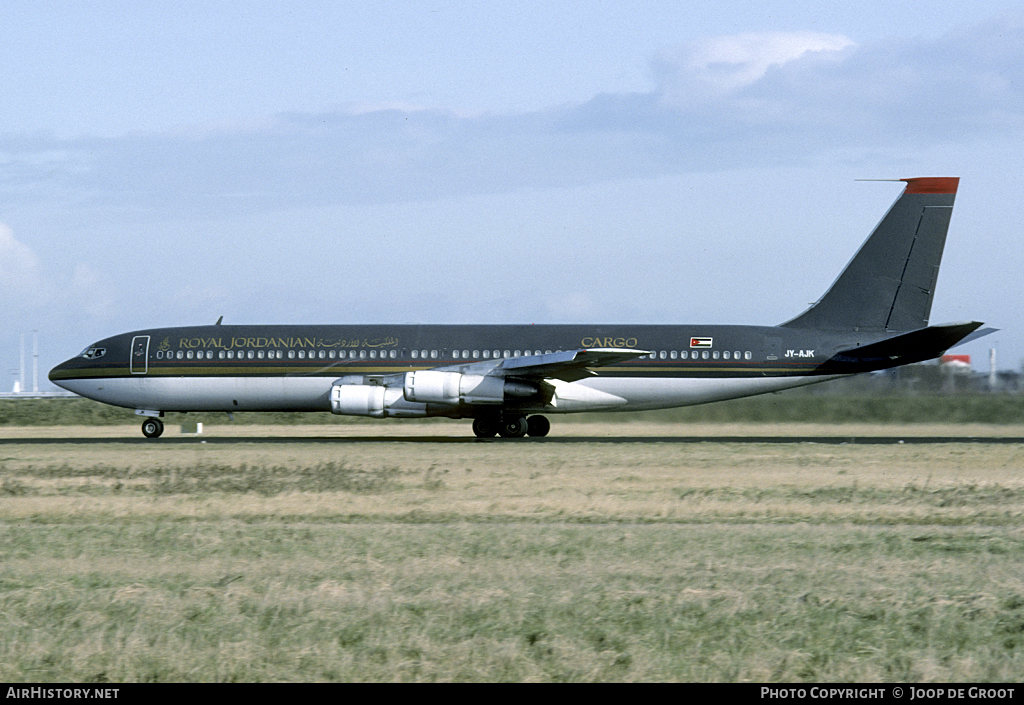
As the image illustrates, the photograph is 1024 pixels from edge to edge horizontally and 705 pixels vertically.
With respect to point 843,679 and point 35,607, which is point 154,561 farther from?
point 843,679

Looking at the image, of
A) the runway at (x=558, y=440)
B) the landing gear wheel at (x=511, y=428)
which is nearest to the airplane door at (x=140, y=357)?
the runway at (x=558, y=440)

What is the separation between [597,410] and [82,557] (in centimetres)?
2449

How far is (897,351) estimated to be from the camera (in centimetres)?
3494

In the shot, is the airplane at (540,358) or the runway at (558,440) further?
the airplane at (540,358)

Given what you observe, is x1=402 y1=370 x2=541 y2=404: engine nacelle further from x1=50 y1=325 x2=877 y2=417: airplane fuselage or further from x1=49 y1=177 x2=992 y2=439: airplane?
x1=50 y1=325 x2=877 y2=417: airplane fuselage

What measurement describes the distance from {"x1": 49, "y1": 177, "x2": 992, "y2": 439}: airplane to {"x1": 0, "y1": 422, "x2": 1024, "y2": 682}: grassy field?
11016 mm

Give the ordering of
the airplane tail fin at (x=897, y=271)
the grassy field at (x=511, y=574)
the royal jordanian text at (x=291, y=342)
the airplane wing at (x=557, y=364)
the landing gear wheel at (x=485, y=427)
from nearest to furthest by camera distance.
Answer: the grassy field at (x=511, y=574), the airplane wing at (x=557, y=364), the landing gear wheel at (x=485, y=427), the royal jordanian text at (x=291, y=342), the airplane tail fin at (x=897, y=271)

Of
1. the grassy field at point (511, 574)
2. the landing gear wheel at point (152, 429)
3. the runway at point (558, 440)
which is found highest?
the landing gear wheel at point (152, 429)

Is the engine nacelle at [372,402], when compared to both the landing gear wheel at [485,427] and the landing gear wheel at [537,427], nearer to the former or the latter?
the landing gear wheel at [485,427]

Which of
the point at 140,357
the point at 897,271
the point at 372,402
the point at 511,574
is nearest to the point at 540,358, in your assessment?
the point at 372,402

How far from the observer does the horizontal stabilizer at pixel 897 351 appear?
111 ft

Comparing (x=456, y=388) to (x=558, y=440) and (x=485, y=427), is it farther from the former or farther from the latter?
(x=558, y=440)

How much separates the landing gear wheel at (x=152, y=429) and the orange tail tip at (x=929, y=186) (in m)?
26.7

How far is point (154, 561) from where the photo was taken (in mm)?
11922
